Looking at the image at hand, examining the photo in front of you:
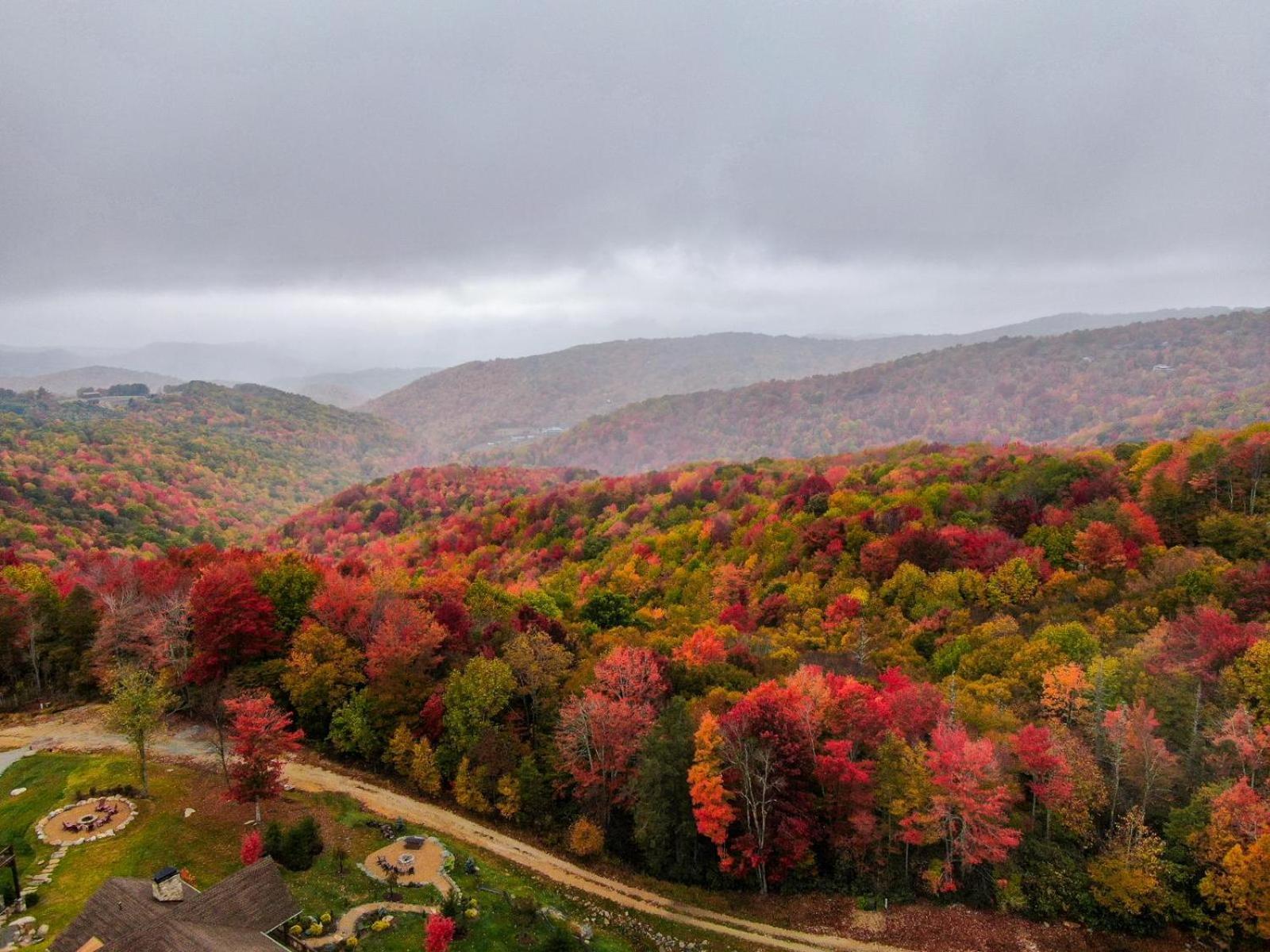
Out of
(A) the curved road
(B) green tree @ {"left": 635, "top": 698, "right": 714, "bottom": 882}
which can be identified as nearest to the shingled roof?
(A) the curved road

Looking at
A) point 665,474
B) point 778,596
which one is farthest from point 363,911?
point 665,474

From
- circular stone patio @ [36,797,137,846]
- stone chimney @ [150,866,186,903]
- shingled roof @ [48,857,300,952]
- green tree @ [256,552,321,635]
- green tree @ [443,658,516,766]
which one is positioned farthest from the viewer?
green tree @ [256,552,321,635]

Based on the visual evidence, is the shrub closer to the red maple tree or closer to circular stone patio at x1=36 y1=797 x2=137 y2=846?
the red maple tree

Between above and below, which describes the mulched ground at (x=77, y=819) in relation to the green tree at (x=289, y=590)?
below

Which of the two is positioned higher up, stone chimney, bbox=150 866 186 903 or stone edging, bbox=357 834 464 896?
stone chimney, bbox=150 866 186 903

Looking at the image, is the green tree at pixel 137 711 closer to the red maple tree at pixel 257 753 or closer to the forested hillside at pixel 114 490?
the red maple tree at pixel 257 753

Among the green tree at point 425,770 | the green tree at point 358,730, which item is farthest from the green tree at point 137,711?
the green tree at point 425,770
